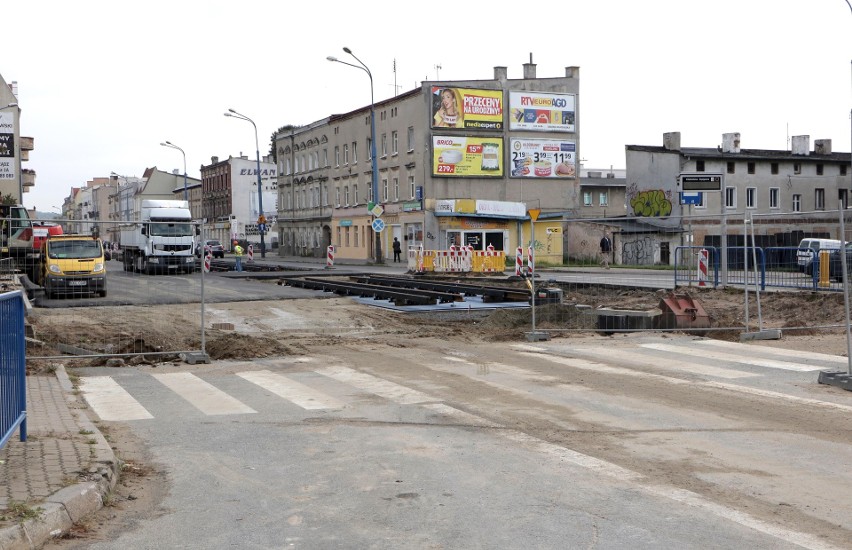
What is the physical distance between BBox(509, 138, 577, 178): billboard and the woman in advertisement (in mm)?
3992

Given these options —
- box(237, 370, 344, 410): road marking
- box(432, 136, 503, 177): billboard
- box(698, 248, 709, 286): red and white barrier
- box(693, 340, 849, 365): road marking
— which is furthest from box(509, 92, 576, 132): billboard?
box(237, 370, 344, 410): road marking

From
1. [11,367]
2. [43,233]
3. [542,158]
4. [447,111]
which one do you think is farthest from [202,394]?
[542,158]

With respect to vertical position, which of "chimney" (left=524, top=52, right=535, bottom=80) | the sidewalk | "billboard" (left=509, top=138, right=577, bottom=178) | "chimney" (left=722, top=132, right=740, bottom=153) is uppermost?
"chimney" (left=524, top=52, right=535, bottom=80)

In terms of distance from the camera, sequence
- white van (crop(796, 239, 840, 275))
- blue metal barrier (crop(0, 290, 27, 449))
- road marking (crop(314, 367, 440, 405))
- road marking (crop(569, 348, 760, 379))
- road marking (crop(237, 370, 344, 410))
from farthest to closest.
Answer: white van (crop(796, 239, 840, 275)), road marking (crop(569, 348, 760, 379)), road marking (crop(314, 367, 440, 405)), road marking (crop(237, 370, 344, 410)), blue metal barrier (crop(0, 290, 27, 449))

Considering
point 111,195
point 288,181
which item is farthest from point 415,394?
point 111,195

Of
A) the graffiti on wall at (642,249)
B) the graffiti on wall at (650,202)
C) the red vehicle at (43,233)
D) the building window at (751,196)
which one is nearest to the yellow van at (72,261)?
the red vehicle at (43,233)

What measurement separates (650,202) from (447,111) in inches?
680

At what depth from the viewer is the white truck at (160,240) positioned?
59.8 feet

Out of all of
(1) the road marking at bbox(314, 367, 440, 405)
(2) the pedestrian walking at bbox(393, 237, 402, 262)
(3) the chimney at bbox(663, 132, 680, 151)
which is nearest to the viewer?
(1) the road marking at bbox(314, 367, 440, 405)

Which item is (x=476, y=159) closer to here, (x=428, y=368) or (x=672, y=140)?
(x=672, y=140)

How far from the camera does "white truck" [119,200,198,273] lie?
18.2m

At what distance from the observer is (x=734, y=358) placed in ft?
45.2

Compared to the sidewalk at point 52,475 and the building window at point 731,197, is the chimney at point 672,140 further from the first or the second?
the sidewalk at point 52,475

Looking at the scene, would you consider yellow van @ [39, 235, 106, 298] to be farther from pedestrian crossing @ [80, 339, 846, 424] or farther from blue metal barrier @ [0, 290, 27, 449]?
blue metal barrier @ [0, 290, 27, 449]
